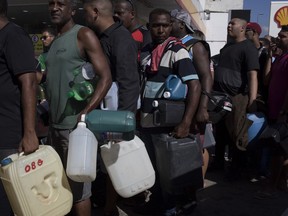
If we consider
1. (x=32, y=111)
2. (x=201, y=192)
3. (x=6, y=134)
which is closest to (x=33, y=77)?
(x=32, y=111)

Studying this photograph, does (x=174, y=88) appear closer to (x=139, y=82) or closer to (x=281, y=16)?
(x=139, y=82)

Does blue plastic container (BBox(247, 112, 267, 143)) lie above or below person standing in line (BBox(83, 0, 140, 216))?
below

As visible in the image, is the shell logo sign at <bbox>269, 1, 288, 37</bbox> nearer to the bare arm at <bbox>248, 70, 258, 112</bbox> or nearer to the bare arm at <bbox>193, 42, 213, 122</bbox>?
the bare arm at <bbox>248, 70, 258, 112</bbox>

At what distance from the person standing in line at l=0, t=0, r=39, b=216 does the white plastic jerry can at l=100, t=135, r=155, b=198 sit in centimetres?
49

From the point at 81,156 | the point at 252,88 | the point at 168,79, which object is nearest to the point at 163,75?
the point at 168,79

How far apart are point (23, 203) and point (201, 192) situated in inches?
100

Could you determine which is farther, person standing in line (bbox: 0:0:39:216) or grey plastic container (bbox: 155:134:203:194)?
grey plastic container (bbox: 155:134:203:194)

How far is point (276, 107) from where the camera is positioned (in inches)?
164

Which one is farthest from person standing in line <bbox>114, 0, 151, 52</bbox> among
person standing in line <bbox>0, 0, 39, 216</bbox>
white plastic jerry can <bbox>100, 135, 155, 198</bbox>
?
person standing in line <bbox>0, 0, 39, 216</bbox>

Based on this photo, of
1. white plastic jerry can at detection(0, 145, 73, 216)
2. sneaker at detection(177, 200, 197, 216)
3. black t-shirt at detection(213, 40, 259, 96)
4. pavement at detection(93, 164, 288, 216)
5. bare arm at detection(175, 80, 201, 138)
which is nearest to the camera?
white plastic jerry can at detection(0, 145, 73, 216)

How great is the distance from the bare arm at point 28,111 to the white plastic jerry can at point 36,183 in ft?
0.19

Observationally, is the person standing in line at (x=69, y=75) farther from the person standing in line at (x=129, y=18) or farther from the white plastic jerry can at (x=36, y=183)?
the person standing in line at (x=129, y=18)

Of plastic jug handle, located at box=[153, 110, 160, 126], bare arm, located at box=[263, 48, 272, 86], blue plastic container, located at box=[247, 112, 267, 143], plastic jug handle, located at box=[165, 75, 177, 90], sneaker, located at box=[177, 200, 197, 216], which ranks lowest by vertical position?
sneaker, located at box=[177, 200, 197, 216]

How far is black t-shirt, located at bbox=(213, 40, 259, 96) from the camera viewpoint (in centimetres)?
450
